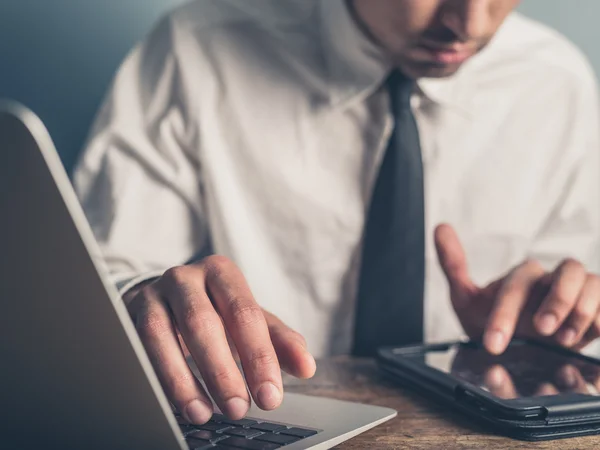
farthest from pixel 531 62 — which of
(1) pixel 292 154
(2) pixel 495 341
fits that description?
(2) pixel 495 341

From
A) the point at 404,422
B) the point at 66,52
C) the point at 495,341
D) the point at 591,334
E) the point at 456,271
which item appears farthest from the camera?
the point at 66,52

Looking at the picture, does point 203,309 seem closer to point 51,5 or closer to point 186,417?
point 186,417

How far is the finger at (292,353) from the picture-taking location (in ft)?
1.83

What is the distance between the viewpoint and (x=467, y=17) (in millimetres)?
946

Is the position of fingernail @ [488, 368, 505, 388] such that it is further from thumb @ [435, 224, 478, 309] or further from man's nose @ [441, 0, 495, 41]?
man's nose @ [441, 0, 495, 41]

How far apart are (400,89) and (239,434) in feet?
2.52

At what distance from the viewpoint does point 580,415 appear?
554 mm

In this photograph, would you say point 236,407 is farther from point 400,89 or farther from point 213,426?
point 400,89

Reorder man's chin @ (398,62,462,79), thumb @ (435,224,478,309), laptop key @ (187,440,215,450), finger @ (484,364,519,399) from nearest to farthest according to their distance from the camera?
laptop key @ (187,440,215,450), finger @ (484,364,519,399), thumb @ (435,224,478,309), man's chin @ (398,62,462,79)

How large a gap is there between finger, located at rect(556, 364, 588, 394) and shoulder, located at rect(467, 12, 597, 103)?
2.49 ft

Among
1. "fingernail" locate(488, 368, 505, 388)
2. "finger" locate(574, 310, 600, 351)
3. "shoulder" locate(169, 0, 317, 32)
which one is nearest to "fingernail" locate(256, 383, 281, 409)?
"fingernail" locate(488, 368, 505, 388)

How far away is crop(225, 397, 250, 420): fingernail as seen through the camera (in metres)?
0.50

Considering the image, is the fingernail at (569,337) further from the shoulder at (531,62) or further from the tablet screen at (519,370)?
the shoulder at (531,62)

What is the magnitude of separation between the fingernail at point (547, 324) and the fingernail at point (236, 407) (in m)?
0.38
